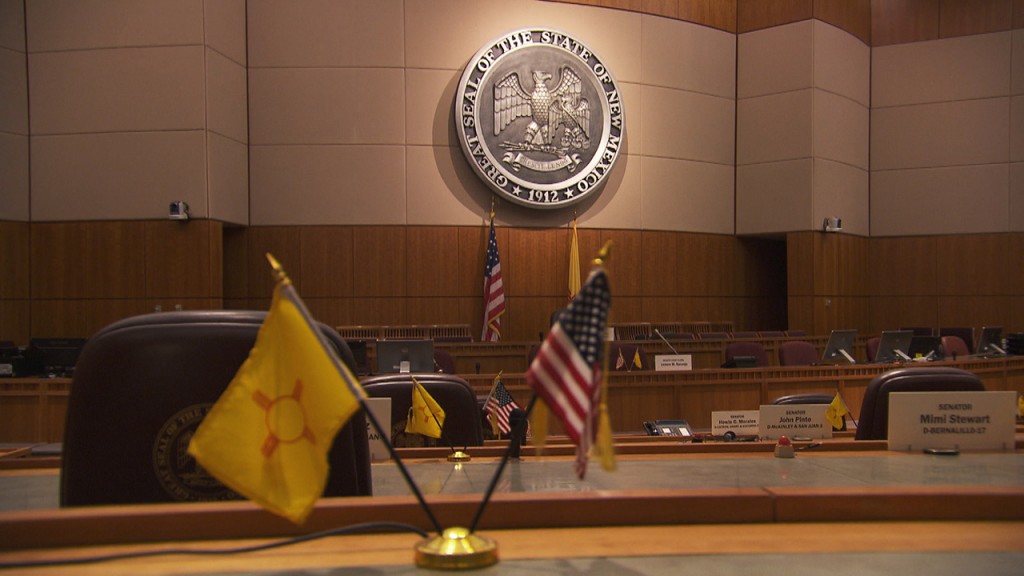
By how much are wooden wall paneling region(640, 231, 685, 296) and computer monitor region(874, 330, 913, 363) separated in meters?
5.27

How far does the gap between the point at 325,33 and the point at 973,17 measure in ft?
38.0

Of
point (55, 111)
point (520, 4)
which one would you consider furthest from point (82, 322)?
point (520, 4)

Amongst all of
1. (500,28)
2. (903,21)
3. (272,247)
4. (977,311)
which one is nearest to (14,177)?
(272,247)

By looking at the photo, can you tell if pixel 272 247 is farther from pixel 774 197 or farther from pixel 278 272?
pixel 278 272

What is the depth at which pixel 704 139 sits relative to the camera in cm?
1445

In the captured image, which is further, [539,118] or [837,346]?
[539,118]

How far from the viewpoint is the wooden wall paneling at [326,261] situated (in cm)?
1251

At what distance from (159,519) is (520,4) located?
12864 mm

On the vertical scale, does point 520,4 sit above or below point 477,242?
above

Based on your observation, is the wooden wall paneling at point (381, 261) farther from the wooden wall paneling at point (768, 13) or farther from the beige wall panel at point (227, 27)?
the wooden wall paneling at point (768, 13)

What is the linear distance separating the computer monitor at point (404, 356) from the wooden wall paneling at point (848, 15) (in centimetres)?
1055

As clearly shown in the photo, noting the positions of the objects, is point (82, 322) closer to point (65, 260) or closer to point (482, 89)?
point (65, 260)

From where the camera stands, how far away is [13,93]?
11.4 metres

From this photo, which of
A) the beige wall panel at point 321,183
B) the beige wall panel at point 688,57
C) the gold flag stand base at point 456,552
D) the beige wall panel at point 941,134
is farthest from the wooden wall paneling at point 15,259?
the beige wall panel at point 941,134
